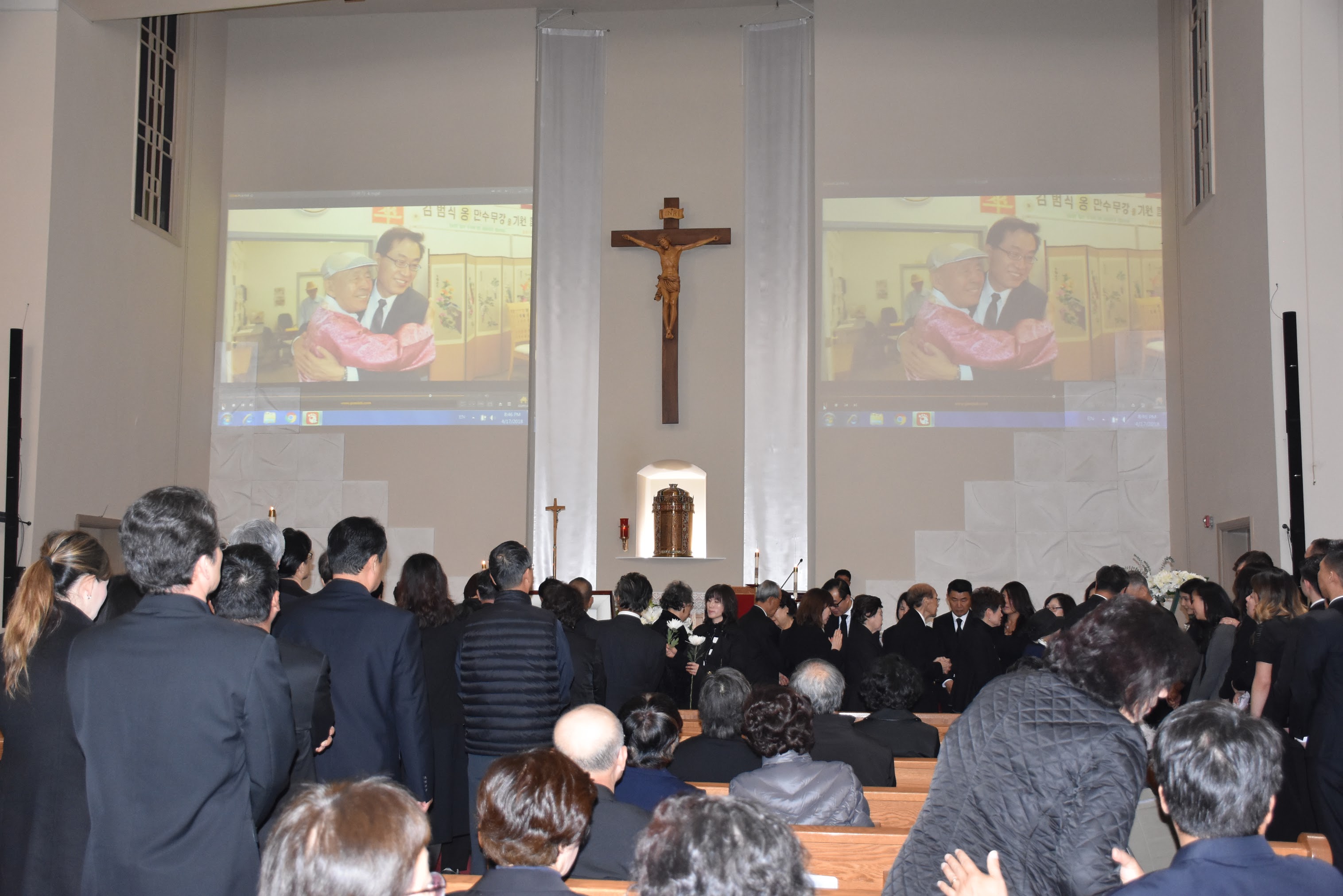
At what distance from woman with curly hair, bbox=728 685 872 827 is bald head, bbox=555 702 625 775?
42cm

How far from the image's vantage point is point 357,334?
1166 centimetres

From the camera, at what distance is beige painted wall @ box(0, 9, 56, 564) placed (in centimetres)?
908

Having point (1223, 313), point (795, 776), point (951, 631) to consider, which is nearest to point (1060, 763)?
point (795, 776)

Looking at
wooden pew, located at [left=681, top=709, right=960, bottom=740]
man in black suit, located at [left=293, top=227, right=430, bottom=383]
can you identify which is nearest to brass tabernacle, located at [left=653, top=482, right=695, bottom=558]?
man in black suit, located at [left=293, top=227, right=430, bottom=383]

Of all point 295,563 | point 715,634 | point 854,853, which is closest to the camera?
point 854,853

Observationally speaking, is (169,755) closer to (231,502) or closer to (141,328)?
(141,328)

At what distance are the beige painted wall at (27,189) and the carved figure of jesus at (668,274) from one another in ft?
16.6

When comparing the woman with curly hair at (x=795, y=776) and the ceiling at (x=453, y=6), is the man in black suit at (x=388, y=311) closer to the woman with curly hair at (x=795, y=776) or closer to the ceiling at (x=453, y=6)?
the ceiling at (x=453, y=6)

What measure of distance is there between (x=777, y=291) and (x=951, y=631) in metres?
4.99

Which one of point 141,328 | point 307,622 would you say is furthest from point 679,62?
point 307,622

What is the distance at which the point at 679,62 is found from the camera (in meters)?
12.1

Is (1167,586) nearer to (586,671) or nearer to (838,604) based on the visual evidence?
(838,604)

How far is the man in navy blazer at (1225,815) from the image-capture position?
1.85 m

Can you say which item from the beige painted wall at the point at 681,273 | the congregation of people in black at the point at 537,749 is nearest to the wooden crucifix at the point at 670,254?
the beige painted wall at the point at 681,273
